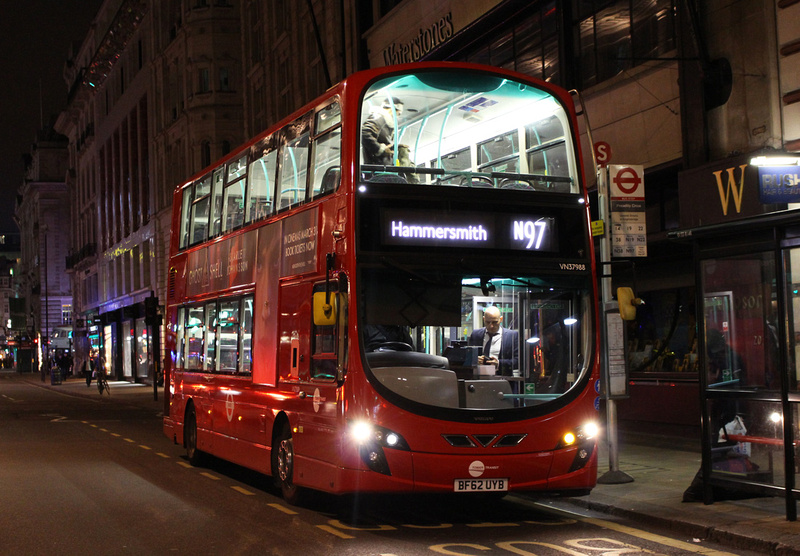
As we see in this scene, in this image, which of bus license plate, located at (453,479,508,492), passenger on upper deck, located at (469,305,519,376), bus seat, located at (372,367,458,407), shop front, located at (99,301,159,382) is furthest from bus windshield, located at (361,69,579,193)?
shop front, located at (99,301,159,382)

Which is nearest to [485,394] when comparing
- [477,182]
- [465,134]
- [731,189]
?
[477,182]

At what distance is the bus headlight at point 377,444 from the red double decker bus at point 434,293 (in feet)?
0.04

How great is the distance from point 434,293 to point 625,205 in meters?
3.66

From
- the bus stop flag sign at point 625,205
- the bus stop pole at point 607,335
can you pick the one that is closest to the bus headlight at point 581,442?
the bus stop pole at point 607,335

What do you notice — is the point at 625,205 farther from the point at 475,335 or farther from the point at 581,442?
the point at 581,442

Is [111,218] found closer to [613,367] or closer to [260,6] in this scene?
[260,6]

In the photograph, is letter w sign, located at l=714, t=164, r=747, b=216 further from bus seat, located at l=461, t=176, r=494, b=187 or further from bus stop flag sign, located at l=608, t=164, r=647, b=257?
bus seat, located at l=461, t=176, r=494, b=187

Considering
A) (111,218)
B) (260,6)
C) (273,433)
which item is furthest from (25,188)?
(273,433)

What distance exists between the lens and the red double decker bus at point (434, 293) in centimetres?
952

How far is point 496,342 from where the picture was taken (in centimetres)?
1070

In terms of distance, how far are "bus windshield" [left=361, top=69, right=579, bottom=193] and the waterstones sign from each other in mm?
12205

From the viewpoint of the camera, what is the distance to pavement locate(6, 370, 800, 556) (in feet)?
28.4

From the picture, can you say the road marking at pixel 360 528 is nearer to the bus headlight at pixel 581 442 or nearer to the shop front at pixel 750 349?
the bus headlight at pixel 581 442

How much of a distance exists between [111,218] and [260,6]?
29.4 metres
